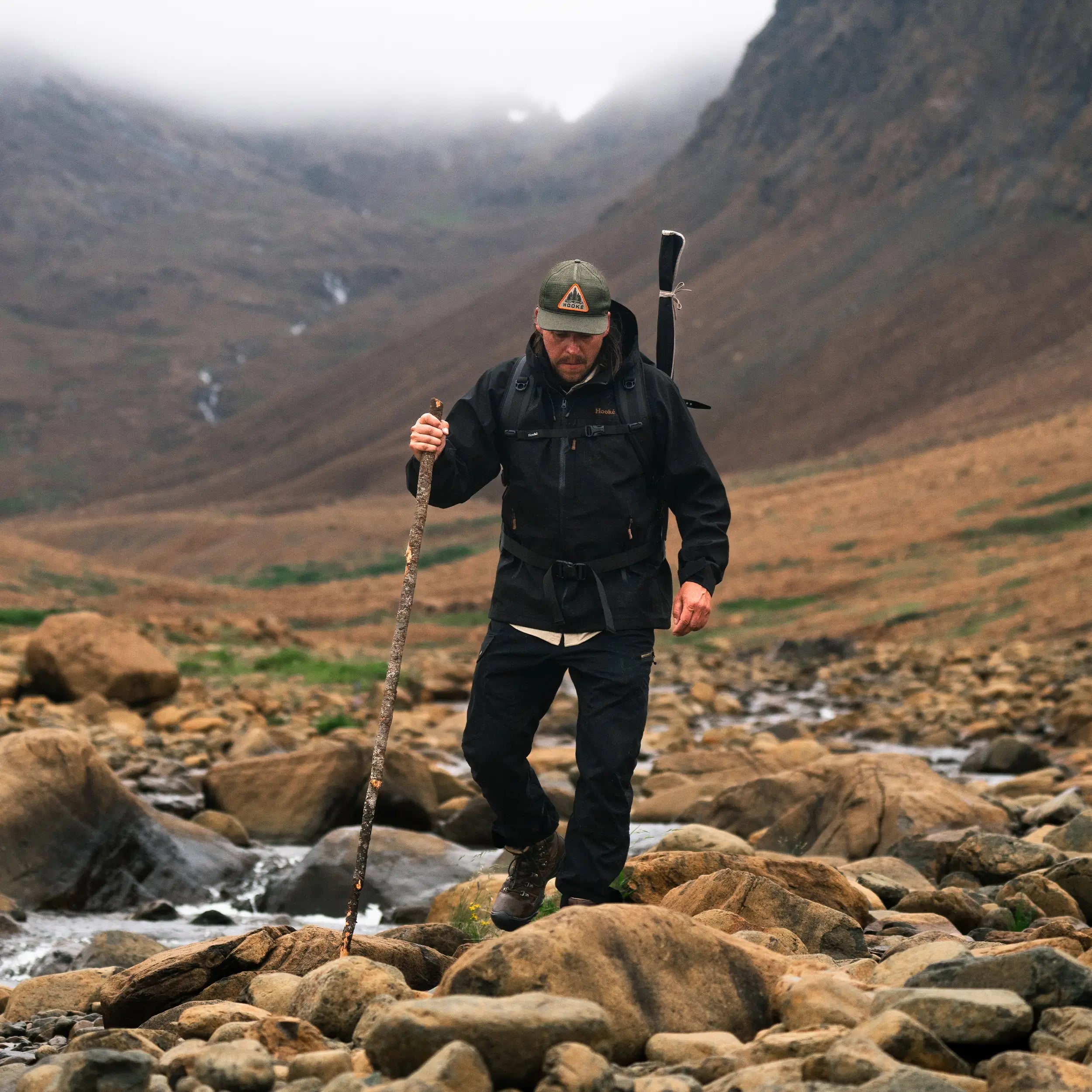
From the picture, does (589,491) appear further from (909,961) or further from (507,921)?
(909,961)

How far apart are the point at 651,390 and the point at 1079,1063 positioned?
9.19ft

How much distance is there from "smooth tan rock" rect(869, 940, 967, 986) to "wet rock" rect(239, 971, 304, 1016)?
180 centimetres

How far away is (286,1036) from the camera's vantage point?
13.2 feet

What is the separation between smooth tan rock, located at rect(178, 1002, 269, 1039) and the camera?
4.35 metres

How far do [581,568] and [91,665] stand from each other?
1109 centimetres

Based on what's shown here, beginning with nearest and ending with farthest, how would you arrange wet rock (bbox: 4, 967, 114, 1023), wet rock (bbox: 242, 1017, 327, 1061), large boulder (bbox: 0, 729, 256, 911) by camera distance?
1. wet rock (bbox: 242, 1017, 327, 1061)
2. wet rock (bbox: 4, 967, 114, 1023)
3. large boulder (bbox: 0, 729, 256, 911)

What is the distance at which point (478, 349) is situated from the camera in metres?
116

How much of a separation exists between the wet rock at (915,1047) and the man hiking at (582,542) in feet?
5.90

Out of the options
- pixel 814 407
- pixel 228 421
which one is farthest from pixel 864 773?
pixel 228 421

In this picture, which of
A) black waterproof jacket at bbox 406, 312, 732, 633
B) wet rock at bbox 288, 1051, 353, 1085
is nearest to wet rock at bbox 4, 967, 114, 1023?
wet rock at bbox 288, 1051, 353, 1085

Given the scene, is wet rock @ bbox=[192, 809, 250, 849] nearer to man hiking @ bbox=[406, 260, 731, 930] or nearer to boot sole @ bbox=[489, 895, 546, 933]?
boot sole @ bbox=[489, 895, 546, 933]

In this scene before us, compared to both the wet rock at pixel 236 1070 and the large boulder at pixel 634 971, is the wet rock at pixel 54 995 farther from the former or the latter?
the large boulder at pixel 634 971

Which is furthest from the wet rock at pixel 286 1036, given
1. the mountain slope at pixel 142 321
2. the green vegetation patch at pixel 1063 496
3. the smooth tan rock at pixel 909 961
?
the mountain slope at pixel 142 321

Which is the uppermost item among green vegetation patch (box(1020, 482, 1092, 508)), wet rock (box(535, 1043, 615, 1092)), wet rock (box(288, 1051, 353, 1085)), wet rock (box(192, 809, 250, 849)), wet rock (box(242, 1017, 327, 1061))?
green vegetation patch (box(1020, 482, 1092, 508))
